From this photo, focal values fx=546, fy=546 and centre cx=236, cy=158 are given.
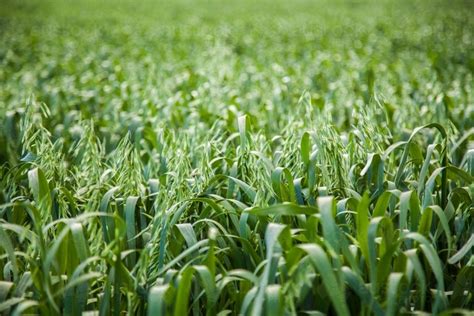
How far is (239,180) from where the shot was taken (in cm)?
213

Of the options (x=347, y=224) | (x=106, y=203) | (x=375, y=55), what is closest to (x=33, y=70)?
(x=375, y=55)

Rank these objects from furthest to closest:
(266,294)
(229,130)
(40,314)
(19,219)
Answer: (229,130) < (19,219) < (40,314) < (266,294)

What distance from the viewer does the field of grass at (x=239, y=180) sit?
162 centimetres

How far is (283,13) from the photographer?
15148 mm

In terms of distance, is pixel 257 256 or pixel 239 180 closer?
pixel 257 256

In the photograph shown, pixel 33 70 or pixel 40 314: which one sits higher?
pixel 33 70

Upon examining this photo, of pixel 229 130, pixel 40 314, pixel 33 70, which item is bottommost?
pixel 40 314

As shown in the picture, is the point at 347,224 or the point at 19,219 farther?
the point at 19,219

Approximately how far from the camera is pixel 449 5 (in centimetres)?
1551

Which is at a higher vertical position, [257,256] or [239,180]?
[239,180]

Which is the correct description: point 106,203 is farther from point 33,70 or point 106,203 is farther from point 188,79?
point 33,70

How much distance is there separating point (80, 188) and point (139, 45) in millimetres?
6611

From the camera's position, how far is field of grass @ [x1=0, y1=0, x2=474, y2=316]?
1.62 m

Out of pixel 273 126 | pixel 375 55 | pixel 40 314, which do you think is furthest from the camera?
pixel 375 55
